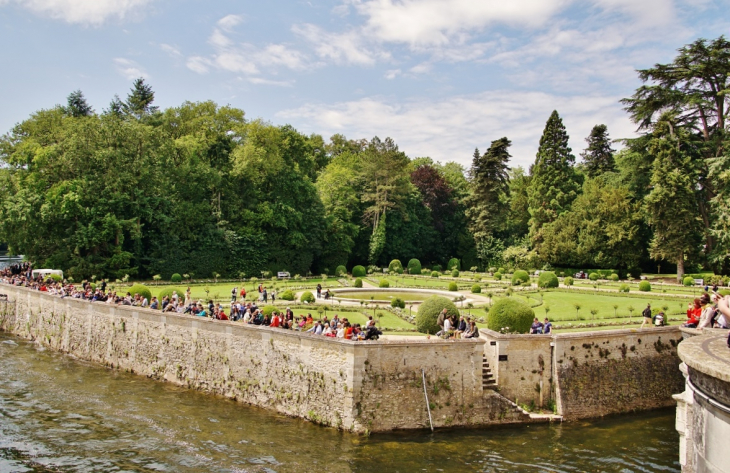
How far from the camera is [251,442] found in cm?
1468

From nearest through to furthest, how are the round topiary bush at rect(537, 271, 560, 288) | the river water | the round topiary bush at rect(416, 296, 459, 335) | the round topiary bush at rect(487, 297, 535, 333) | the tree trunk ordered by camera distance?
the river water → the round topiary bush at rect(487, 297, 535, 333) → the round topiary bush at rect(416, 296, 459, 335) → the round topiary bush at rect(537, 271, 560, 288) → the tree trunk

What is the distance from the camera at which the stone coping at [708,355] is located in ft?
20.4

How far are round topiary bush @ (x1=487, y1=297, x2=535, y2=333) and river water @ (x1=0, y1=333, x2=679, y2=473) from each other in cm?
373

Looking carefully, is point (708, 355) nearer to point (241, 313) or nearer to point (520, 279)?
point (241, 313)

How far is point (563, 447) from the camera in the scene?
49.2ft

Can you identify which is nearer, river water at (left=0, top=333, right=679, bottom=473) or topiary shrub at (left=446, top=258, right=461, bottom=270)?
river water at (left=0, top=333, right=679, bottom=473)

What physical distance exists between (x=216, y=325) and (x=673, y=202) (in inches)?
1379

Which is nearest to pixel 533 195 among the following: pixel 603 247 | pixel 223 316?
pixel 603 247

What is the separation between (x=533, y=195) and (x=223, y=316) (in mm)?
40639

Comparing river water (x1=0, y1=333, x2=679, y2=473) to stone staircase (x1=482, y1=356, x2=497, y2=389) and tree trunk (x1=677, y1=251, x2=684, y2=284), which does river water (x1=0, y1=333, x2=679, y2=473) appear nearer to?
stone staircase (x1=482, y1=356, x2=497, y2=389)

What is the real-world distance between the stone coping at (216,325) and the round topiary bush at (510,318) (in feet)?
10.2

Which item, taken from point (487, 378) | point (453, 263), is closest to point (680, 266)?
point (453, 263)

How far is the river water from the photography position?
13477mm

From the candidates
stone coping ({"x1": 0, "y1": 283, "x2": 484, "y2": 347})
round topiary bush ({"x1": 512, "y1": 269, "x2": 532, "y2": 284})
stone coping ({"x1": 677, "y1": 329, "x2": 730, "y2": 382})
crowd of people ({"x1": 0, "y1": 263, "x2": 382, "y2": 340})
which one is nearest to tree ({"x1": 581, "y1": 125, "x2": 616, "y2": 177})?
round topiary bush ({"x1": 512, "y1": 269, "x2": 532, "y2": 284})
